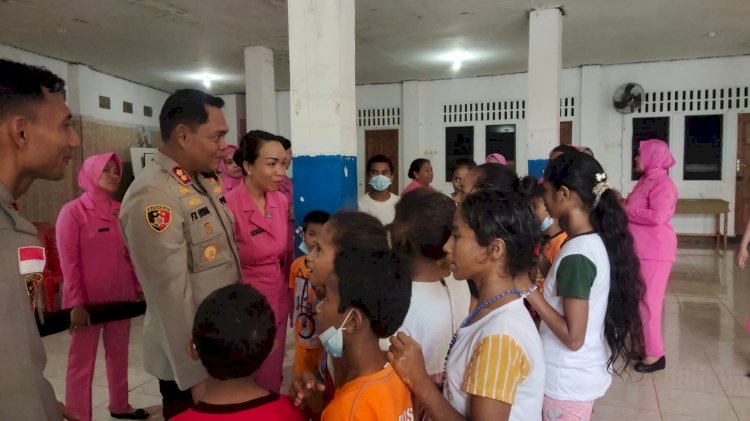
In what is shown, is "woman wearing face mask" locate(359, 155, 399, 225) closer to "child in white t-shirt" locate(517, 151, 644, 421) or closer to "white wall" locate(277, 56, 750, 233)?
"child in white t-shirt" locate(517, 151, 644, 421)

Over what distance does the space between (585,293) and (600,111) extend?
822 centimetres

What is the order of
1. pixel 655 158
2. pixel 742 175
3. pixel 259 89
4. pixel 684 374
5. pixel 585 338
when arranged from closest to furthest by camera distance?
pixel 585 338, pixel 684 374, pixel 655 158, pixel 259 89, pixel 742 175

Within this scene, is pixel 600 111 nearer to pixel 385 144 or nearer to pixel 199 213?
pixel 385 144

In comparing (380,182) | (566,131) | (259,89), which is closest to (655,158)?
(380,182)

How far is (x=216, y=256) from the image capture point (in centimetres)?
173

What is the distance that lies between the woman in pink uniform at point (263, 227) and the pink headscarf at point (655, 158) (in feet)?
8.80

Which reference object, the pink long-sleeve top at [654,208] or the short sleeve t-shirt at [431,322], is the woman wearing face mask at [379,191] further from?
the short sleeve t-shirt at [431,322]

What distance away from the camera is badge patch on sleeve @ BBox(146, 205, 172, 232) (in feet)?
5.07

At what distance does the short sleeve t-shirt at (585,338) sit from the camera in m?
1.63

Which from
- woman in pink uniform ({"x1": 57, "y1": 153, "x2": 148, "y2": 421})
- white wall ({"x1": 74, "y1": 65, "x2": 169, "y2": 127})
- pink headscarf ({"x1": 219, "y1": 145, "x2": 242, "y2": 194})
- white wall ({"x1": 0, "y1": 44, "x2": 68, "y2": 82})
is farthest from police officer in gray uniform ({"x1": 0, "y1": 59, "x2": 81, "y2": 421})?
white wall ({"x1": 74, "y1": 65, "x2": 169, "y2": 127})

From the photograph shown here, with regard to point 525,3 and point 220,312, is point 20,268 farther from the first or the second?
point 525,3

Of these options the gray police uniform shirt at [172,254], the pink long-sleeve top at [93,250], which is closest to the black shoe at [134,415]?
the pink long-sleeve top at [93,250]

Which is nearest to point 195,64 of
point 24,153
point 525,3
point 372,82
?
point 372,82

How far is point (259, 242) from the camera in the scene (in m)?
2.27
